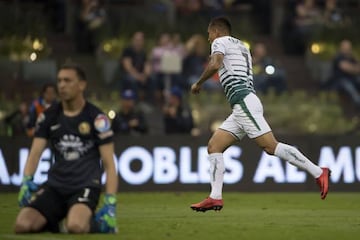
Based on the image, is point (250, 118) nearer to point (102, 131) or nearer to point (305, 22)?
point (102, 131)

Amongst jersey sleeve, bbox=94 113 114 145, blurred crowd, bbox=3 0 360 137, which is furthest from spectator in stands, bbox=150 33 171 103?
jersey sleeve, bbox=94 113 114 145

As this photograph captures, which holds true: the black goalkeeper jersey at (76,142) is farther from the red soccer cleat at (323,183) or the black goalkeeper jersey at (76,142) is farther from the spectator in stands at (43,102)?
the spectator in stands at (43,102)

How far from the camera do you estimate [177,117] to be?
23562 mm

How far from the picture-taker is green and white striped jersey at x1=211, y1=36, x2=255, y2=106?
15844 millimetres

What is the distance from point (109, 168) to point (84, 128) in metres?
0.51

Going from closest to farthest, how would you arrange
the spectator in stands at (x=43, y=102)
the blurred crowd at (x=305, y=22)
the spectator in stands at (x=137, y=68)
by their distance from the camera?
the spectator in stands at (x=43, y=102)
the spectator in stands at (x=137, y=68)
the blurred crowd at (x=305, y=22)

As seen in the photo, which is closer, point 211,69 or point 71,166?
point 71,166

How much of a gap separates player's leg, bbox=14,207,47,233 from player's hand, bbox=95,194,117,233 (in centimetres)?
57

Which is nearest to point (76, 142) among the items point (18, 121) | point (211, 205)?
point (211, 205)

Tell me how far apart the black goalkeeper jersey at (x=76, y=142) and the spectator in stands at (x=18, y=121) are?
10.3m

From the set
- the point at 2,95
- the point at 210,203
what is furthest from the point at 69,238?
the point at 2,95

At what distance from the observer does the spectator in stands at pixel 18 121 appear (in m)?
23.4

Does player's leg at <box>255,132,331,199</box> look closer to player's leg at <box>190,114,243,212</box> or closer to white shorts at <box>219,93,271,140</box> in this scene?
white shorts at <box>219,93,271,140</box>

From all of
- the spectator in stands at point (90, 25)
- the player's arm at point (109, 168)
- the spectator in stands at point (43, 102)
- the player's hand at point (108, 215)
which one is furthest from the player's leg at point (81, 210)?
the spectator in stands at point (90, 25)
